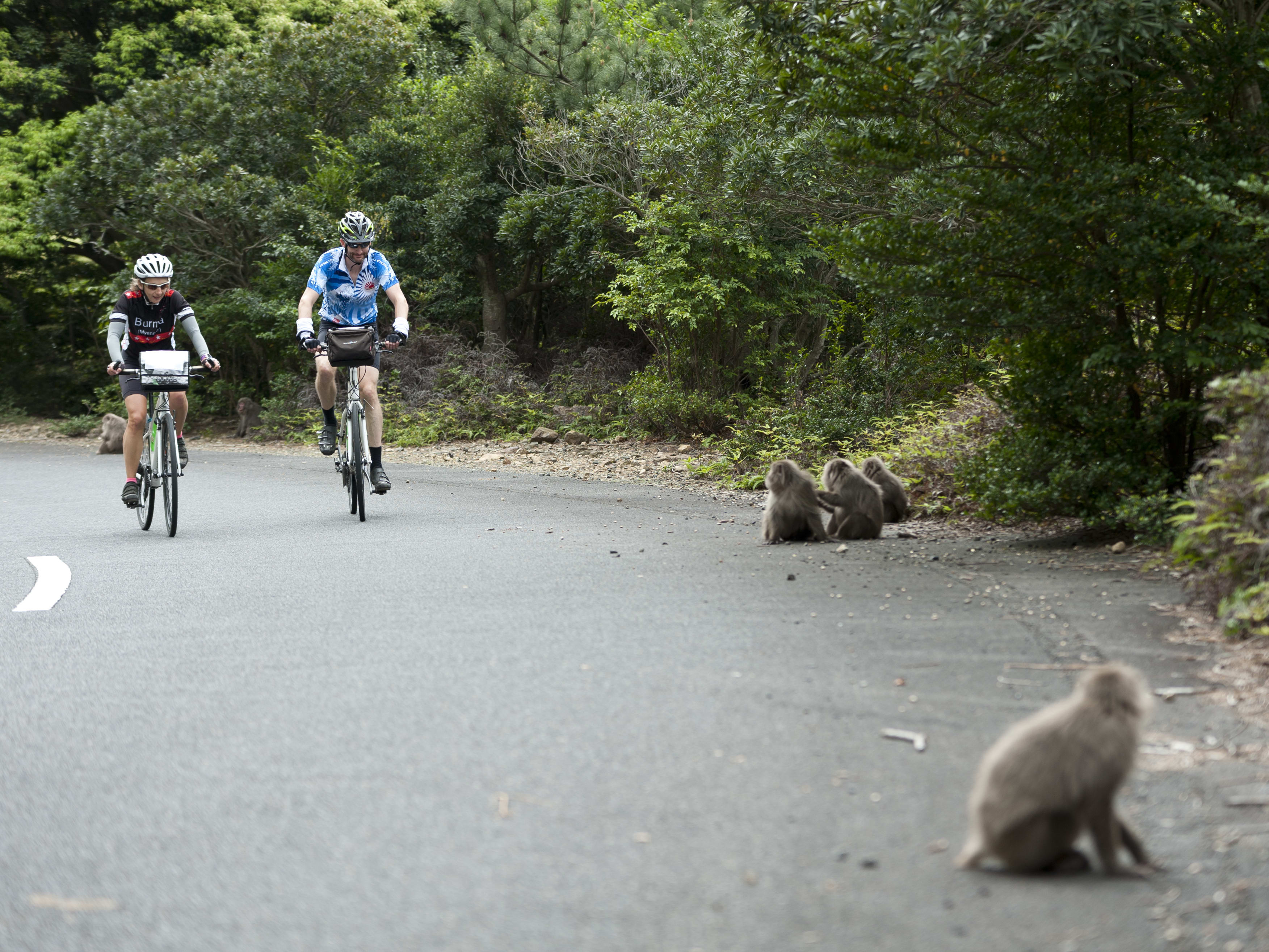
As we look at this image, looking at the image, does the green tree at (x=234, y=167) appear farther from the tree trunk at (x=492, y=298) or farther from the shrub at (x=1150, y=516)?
the shrub at (x=1150, y=516)

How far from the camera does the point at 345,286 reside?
10.8 metres

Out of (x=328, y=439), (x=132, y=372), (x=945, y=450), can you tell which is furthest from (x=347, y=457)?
(x=945, y=450)

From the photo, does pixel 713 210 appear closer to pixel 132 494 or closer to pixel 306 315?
pixel 306 315

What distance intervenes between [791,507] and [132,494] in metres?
5.80

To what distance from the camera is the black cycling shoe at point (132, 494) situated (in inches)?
411

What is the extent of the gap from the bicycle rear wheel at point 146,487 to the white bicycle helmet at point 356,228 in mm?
2404

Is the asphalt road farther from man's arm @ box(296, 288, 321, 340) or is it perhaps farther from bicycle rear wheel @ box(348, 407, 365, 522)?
man's arm @ box(296, 288, 321, 340)

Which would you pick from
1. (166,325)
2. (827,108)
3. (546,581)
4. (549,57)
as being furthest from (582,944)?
(549,57)

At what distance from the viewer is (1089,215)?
7453mm

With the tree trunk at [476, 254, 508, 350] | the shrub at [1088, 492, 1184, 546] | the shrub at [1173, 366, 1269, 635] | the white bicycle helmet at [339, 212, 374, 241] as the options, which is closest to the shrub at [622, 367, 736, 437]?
the white bicycle helmet at [339, 212, 374, 241]

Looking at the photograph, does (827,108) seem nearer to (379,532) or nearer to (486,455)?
(379,532)

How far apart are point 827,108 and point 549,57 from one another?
55.6ft

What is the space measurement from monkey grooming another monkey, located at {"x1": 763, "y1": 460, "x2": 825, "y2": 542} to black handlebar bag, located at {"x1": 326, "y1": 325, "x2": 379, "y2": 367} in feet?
13.1

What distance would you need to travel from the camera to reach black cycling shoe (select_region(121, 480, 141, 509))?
1043 centimetres
